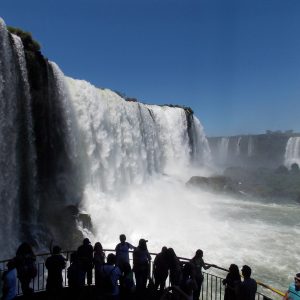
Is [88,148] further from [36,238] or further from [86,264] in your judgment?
[86,264]

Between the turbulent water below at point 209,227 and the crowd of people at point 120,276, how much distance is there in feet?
23.1

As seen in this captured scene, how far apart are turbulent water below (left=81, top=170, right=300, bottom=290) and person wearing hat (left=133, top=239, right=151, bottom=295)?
277 inches

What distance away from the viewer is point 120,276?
624cm

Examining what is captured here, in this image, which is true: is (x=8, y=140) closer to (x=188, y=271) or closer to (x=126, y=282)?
(x=126, y=282)

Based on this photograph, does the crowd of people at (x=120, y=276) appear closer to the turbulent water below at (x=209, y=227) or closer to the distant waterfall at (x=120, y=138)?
the turbulent water below at (x=209, y=227)

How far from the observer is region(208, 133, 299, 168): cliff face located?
65.5m

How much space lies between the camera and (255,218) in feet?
76.9

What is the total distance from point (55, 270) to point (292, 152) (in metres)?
61.7

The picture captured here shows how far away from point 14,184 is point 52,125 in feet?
15.7

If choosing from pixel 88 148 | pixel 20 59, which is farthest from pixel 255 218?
pixel 20 59

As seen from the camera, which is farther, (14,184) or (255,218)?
(255,218)

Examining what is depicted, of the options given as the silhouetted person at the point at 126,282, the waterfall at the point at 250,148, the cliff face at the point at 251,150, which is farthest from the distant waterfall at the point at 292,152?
the silhouetted person at the point at 126,282

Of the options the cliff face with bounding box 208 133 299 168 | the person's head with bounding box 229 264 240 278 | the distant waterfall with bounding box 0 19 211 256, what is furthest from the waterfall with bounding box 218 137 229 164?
the person's head with bounding box 229 264 240 278

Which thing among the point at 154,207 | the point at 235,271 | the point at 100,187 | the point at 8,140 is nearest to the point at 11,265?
the point at 235,271
